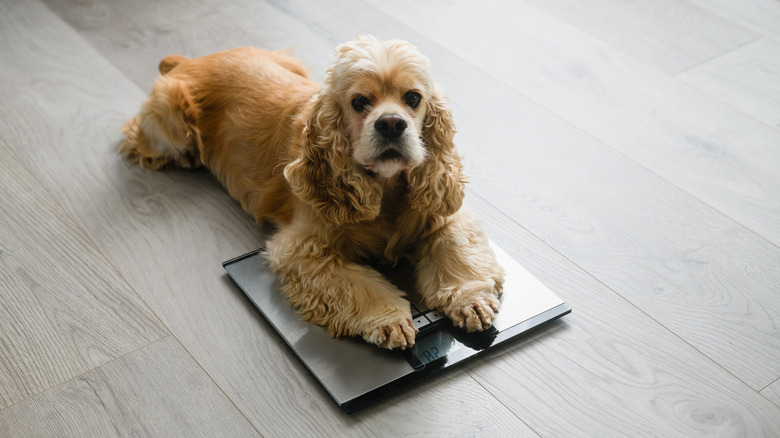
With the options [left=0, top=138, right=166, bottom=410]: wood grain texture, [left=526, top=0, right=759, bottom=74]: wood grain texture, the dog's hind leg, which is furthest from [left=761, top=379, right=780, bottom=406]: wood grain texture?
the dog's hind leg

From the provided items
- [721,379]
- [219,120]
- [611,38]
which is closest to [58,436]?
[219,120]

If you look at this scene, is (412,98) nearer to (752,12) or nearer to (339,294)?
(339,294)

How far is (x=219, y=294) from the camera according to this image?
2.29m

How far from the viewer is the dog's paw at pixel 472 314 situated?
209 centimetres

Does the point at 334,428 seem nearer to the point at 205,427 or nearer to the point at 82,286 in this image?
the point at 205,427

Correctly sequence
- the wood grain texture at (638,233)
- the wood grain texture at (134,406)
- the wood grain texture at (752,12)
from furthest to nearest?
the wood grain texture at (752,12), the wood grain texture at (638,233), the wood grain texture at (134,406)

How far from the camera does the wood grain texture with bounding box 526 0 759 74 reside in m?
3.55

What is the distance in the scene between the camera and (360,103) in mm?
2000

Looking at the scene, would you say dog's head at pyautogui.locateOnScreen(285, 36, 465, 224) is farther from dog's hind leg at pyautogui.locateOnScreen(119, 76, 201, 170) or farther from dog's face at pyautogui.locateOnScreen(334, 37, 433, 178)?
dog's hind leg at pyautogui.locateOnScreen(119, 76, 201, 170)

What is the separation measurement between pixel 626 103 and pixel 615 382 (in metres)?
1.58

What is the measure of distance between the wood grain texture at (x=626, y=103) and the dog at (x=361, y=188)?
104cm

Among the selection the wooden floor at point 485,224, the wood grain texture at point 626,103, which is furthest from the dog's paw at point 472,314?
the wood grain texture at point 626,103

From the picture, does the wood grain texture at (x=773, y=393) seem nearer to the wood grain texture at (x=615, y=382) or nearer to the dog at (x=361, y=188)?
the wood grain texture at (x=615, y=382)

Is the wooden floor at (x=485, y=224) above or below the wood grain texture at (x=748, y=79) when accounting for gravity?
below
